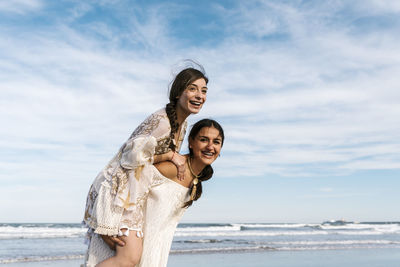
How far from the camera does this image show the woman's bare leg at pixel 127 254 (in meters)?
3.05

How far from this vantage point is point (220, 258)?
38.6ft

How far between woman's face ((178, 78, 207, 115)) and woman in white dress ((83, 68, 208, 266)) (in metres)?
0.11

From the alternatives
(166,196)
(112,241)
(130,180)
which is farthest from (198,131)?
(112,241)

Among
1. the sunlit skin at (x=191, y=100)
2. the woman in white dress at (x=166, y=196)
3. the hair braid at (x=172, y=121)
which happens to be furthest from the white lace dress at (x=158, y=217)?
the sunlit skin at (x=191, y=100)

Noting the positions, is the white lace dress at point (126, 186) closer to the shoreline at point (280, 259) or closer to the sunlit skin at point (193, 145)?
the sunlit skin at point (193, 145)

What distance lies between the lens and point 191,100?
3.41m

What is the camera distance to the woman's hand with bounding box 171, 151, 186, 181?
3.32 m

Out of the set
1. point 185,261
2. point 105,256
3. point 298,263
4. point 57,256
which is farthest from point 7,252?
point 105,256

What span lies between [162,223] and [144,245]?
206 mm

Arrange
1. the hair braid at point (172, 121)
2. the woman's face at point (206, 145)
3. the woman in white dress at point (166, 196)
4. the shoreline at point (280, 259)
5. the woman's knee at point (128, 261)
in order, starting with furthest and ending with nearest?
the shoreline at point (280, 259)
the woman's face at point (206, 145)
the hair braid at point (172, 121)
the woman in white dress at point (166, 196)
the woman's knee at point (128, 261)

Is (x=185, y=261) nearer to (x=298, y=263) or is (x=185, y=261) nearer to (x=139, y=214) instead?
(x=298, y=263)

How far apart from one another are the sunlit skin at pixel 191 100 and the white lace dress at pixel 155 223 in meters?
0.52

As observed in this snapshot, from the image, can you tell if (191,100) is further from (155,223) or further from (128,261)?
(128,261)

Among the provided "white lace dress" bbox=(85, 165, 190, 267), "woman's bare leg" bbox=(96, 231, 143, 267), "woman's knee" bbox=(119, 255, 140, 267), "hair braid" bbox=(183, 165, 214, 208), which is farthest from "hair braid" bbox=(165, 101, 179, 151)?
"woman's knee" bbox=(119, 255, 140, 267)
